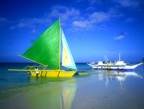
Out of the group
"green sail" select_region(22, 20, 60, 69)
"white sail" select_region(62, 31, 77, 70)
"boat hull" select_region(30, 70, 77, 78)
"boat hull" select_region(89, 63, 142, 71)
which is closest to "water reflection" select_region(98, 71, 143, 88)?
"boat hull" select_region(30, 70, 77, 78)

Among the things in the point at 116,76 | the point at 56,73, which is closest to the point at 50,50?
the point at 56,73

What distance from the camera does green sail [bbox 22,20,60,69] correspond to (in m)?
36.8

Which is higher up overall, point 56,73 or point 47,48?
point 47,48

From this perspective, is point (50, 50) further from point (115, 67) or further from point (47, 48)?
point (115, 67)

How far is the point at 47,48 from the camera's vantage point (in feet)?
121

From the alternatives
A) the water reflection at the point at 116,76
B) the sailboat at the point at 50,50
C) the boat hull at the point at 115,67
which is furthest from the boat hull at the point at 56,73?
the boat hull at the point at 115,67

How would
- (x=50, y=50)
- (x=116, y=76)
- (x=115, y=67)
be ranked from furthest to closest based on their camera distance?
1. (x=115, y=67)
2. (x=116, y=76)
3. (x=50, y=50)

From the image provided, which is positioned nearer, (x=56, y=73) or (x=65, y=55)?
(x=56, y=73)

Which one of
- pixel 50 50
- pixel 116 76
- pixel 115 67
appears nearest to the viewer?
pixel 50 50

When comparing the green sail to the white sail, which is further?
the white sail

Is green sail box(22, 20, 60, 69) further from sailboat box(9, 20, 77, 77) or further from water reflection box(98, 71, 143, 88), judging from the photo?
water reflection box(98, 71, 143, 88)

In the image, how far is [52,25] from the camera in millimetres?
37094

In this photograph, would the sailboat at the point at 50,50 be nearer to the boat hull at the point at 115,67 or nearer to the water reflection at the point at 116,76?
the water reflection at the point at 116,76

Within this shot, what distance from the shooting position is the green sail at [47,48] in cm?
3675
